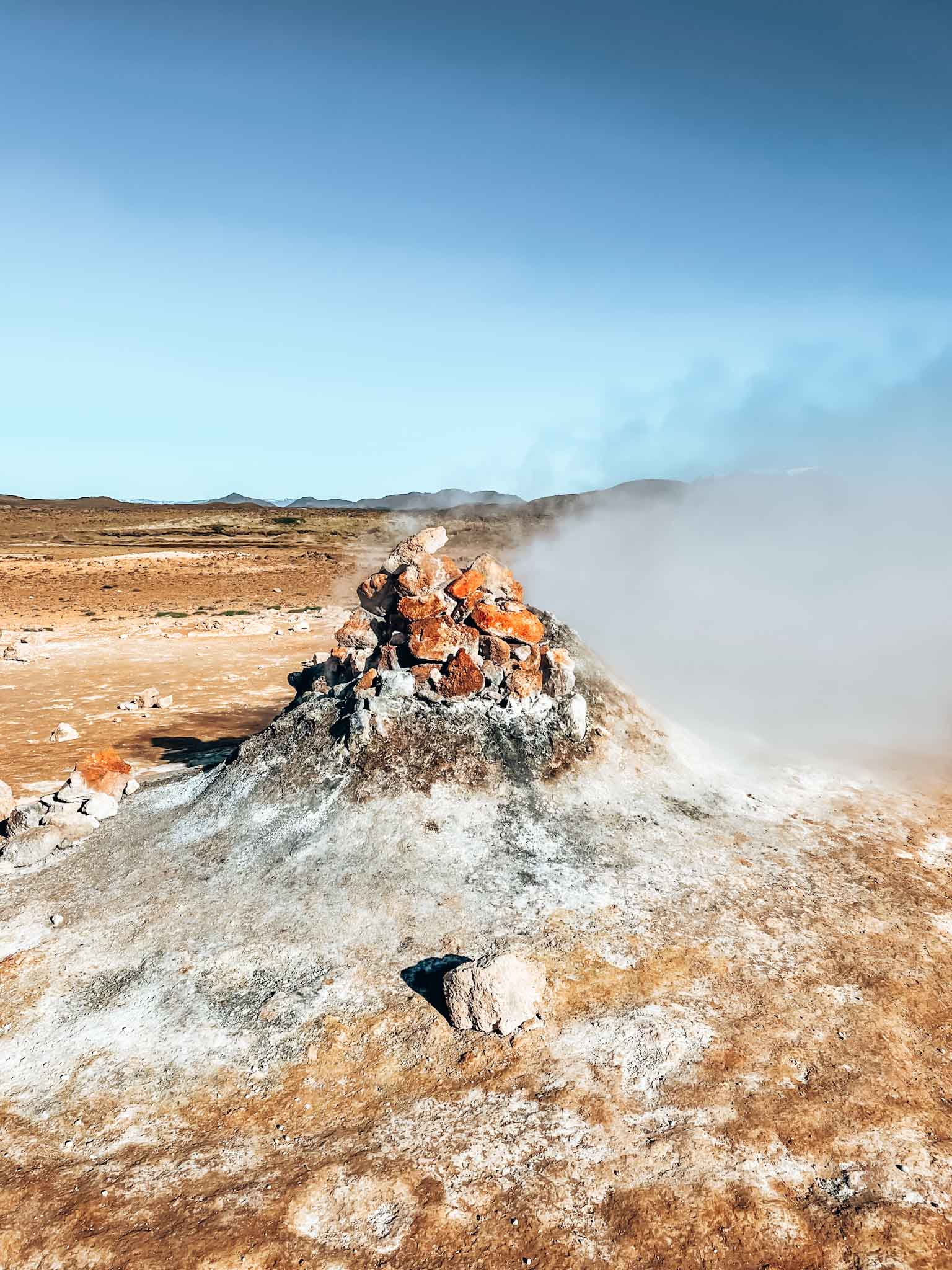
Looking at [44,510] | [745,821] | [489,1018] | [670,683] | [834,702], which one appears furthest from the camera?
[44,510]

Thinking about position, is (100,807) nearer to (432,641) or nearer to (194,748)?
(432,641)

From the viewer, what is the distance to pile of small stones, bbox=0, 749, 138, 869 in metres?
6.12

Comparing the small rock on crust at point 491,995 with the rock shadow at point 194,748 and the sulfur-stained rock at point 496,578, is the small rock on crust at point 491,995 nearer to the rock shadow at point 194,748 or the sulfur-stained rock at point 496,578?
the sulfur-stained rock at point 496,578

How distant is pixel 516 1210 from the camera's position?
3.12m

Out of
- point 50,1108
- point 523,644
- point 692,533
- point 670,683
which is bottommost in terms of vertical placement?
point 50,1108

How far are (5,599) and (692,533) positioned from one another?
23.7 metres

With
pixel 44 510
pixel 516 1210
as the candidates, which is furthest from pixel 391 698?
pixel 44 510

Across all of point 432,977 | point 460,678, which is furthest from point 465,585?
point 432,977

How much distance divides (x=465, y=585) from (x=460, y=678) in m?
0.96

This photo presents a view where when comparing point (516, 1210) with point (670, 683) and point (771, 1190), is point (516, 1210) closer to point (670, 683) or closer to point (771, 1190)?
point (771, 1190)

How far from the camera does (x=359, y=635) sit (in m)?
7.49

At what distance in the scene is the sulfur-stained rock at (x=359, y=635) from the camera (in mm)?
7477

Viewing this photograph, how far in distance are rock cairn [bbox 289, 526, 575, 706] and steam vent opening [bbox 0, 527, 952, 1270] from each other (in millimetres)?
31

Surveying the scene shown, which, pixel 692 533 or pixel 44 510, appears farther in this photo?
pixel 44 510
